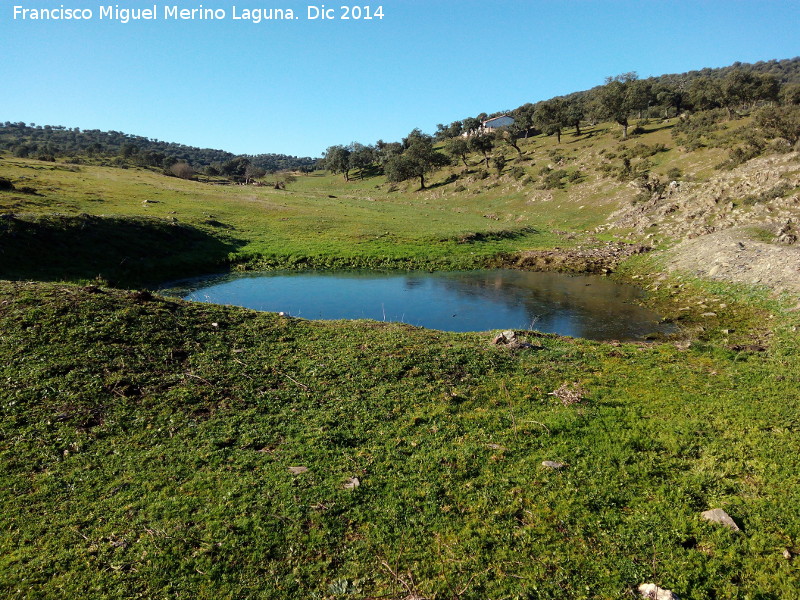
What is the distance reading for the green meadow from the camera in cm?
757

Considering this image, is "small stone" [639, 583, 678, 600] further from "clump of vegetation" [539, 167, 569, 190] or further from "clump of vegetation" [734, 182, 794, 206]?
"clump of vegetation" [539, 167, 569, 190]

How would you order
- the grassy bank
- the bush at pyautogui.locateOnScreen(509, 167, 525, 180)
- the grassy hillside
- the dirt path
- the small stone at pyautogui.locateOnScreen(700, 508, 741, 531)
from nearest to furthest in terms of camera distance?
the grassy bank, the small stone at pyautogui.locateOnScreen(700, 508, 741, 531), the dirt path, the grassy hillside, the bush at pyautogui.locateOnScreen(509, 167, 525, 180)

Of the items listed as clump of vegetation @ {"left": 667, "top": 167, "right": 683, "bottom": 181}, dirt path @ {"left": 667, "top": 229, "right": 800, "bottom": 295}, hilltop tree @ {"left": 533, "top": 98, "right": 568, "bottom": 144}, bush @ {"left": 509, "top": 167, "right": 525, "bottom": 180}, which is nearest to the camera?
dirt path @ {"left": 667, "top": 229, "right": 800, "bottom": 295}

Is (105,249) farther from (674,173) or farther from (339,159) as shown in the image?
(339,159)

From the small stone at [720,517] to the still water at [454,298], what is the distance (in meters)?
16.2

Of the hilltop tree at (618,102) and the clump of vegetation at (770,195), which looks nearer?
the clump of vegetation at (770,195)

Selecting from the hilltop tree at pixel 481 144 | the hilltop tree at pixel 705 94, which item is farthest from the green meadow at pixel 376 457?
the hilltop tree at pixel 481 144

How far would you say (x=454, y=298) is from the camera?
112 ft

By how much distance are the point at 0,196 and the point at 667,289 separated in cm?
6861

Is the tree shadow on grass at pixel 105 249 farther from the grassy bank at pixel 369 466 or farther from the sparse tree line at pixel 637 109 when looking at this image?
the sparse tree line at pixel 637 109

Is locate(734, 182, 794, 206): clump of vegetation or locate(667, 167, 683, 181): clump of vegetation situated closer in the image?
locate(734, 182, 794, 206): clump of vegetation

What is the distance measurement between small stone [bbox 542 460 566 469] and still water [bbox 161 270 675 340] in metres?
15.5

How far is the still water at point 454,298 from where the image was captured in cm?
2731

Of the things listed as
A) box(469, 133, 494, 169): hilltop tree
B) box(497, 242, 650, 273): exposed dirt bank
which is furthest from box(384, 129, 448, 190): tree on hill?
box(497, 242, 650, 273): exposed dirt bank
